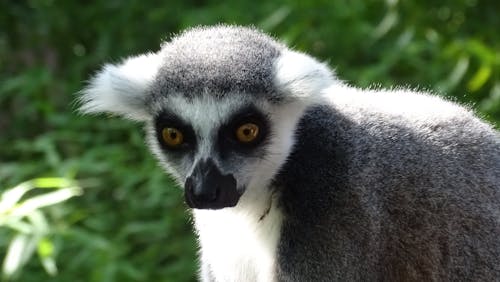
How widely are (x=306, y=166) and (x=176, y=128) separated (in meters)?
0.42

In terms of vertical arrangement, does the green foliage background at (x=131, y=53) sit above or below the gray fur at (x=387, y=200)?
below

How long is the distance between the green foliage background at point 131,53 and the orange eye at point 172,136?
1855mm

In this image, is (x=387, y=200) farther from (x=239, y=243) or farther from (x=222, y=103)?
(x=222, y=103)

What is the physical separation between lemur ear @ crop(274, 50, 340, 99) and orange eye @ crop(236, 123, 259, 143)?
15 cm

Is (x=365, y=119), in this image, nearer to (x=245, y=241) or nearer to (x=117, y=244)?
(x=245, y=241)

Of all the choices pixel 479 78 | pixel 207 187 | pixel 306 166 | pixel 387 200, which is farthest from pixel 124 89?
pixel 479 78

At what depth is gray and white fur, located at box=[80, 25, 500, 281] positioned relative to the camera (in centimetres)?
284

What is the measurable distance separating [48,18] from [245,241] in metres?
3.74

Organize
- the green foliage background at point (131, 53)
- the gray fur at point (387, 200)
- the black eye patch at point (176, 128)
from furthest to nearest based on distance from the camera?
1. the green foliage background at point (131, 53)
2. the gray fur at point (387, 200)
3. the black eye patch at point (176, 128)

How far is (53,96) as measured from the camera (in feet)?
19.7

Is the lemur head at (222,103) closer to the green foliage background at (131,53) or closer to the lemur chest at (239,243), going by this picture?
the lemur chest at (239,243)

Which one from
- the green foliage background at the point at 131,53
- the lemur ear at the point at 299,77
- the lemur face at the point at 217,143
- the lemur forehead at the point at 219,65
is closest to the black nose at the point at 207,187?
the lemur face at the point at 217,143

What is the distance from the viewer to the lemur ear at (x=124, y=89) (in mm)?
3041

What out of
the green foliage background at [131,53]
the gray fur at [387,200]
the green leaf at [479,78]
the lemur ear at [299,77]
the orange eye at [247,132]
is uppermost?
the lemur ear at [299,77]
